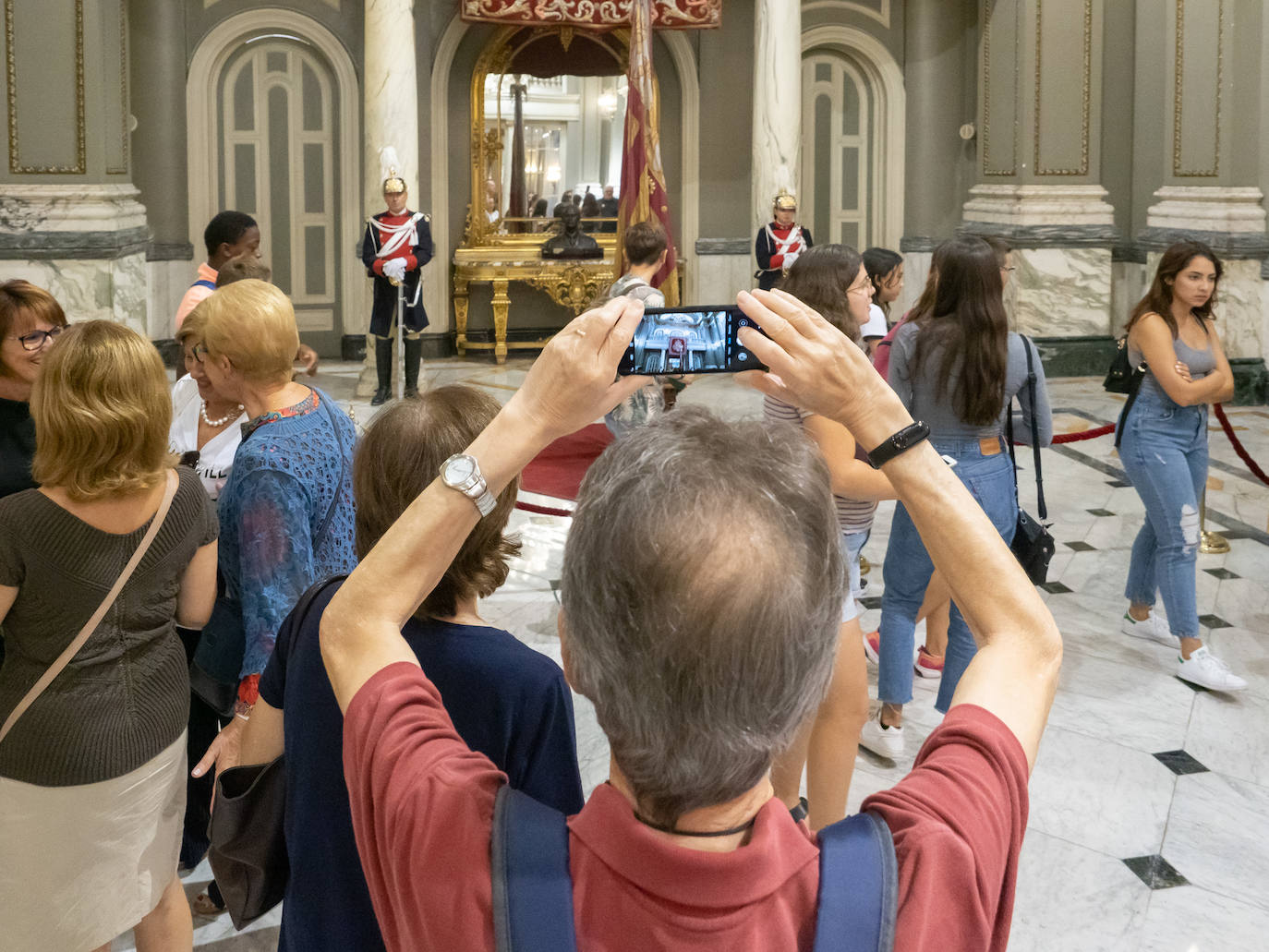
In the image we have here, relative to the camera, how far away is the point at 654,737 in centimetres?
106

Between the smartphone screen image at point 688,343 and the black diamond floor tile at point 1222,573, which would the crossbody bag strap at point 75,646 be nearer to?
the smartphone screen image at point 688,343

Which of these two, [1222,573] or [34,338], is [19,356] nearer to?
[34,338]

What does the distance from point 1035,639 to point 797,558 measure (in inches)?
11.8

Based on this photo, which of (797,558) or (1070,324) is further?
(1070,324)

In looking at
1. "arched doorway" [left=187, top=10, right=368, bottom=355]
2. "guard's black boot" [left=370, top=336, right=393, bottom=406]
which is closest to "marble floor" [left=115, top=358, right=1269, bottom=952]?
"guard's black boot" [left=370, top=336, right=393, bottom=406]

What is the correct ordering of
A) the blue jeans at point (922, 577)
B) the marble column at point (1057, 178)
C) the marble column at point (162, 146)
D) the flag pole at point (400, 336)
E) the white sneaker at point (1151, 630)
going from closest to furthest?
1. the blue jeans at point (922, 577)
2. the white sneaker at point (1151, 630)
3. the flag pole at point (400, 336)
4. the marble column at point (162, 146)
5. the marble column at point (1057, 178)

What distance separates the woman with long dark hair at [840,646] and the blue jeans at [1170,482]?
169 centimetres

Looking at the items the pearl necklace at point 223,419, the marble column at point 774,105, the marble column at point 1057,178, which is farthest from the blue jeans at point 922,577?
the marble column at point 1057,178

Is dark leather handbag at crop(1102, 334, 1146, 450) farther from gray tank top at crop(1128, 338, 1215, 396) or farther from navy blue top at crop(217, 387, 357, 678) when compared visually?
navy blue top at crop(217, 387, 357, 678)

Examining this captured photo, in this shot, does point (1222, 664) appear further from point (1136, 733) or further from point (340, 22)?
point (340, 22)

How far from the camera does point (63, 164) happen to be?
9.56 meters

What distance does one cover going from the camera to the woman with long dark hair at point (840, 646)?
10.0 ft

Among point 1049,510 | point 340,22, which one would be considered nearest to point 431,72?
point 340,22

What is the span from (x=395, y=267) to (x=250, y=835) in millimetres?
7942
